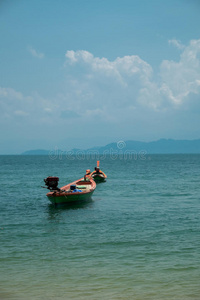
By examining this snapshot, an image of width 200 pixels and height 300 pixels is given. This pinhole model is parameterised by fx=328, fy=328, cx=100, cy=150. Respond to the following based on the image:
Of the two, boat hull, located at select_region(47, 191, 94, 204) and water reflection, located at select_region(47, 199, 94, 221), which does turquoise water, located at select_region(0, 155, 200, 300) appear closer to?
water reflection, located at select_region(47, 199, 94, 221)

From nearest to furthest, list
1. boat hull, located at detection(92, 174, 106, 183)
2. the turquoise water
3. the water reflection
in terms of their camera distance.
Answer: the turquoise water, the water reflection, boat hull, located at detection(92, 174, 106, 183)

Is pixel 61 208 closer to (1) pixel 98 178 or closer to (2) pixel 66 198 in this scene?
(2) pixel 66 198

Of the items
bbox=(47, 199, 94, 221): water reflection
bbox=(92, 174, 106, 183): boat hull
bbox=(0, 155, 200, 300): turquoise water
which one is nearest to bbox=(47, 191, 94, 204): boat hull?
bbox=(47, 199, 94, 221): water reflection

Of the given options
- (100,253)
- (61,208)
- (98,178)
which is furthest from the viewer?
(98,178)

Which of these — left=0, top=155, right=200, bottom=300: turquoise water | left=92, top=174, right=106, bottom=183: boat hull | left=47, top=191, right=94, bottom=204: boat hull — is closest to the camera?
left=0, top=155, right=200, bottom=300: turquoise water

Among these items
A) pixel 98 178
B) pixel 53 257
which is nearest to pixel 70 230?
pixel 53 257

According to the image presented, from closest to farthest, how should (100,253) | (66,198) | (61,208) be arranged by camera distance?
(100,253), (66,198), (61,208)

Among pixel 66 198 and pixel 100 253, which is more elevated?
pixel 66 198

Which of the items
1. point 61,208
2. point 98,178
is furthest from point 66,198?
point 98,178

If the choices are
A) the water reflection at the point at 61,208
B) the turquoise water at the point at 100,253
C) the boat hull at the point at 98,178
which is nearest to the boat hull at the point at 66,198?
the water reflection at the point at 61,208

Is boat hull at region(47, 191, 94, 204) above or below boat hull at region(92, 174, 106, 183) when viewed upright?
above

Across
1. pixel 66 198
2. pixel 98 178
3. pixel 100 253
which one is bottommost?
pixel 100 253

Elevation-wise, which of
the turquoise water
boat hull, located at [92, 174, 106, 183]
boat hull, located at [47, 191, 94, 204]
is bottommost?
the turquoise water

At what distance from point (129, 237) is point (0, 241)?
23.3 ft
